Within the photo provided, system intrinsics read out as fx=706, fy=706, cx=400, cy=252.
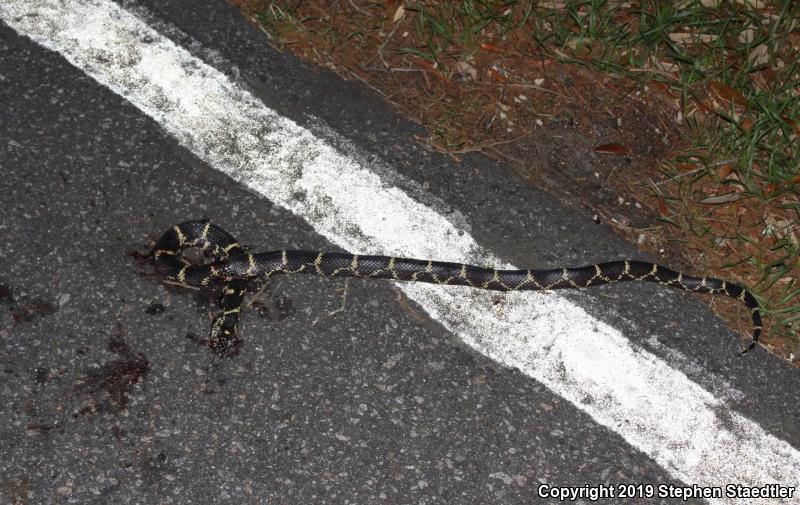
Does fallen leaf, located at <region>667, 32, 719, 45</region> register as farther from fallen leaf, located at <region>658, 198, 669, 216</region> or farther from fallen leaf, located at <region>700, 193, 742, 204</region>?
fallen leaf, located at <region>658, 198, 669, 216</region>

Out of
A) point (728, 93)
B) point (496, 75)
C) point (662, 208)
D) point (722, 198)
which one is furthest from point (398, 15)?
point (722, 198)

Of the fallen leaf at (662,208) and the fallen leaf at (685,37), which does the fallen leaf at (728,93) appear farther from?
the fallen leaf at (662,208)

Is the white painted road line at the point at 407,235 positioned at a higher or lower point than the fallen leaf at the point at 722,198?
lower

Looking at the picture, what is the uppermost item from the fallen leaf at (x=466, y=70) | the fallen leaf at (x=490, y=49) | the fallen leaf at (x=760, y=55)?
the fallen leaf at (x=760, y=55)

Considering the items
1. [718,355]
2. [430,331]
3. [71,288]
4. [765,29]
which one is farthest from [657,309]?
[71,288]

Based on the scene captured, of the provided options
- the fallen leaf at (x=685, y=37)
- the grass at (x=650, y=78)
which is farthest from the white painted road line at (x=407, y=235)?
the fallen leaf at (x=685, y=37)

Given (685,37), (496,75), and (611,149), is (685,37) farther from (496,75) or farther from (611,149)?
(496,75)

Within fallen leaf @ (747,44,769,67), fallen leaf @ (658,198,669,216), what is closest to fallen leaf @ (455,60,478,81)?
fallen leaf @ (658,198,669,216)
